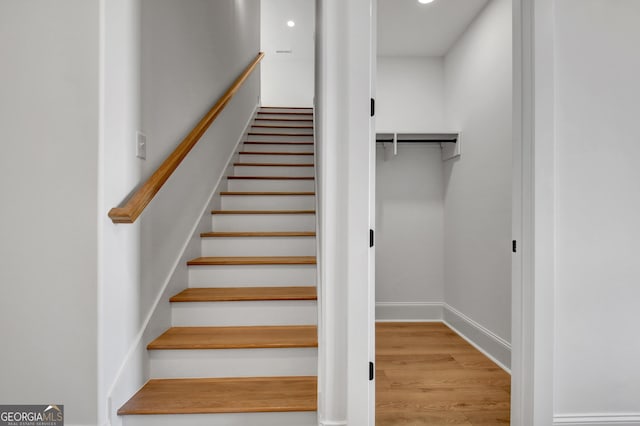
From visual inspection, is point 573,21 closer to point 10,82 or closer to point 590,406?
point 590,406

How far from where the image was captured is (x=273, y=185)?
3152 millimetres

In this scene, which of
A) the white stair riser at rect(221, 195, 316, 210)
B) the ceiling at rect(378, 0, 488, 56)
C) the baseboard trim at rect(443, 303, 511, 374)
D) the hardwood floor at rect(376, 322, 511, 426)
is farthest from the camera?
the white stair riser at rect(221, 195, 316, 210)

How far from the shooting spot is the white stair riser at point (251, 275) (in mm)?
2244

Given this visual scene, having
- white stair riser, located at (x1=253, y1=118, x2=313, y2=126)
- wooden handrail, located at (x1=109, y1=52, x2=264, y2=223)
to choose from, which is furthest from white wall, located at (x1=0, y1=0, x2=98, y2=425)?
white stair riser, located at (x1=253, y1=118, x2=313, y2=126)

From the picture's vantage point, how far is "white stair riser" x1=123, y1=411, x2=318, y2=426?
5.00 ft

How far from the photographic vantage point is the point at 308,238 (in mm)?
2508

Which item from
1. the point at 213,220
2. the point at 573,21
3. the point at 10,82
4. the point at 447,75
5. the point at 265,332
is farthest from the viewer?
the point at 447,75

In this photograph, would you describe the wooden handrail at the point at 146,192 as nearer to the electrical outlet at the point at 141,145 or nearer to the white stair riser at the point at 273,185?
the electrical outlet at the point at 141,145

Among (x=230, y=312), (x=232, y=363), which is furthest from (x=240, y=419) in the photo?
(x=230, y=312)

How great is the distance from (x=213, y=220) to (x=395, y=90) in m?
2.23

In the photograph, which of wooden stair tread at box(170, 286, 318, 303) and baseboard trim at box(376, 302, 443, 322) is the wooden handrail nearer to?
wooden stair tread at box(170, 286, 318, 303)

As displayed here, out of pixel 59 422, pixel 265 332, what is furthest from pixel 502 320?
pixel 59 422

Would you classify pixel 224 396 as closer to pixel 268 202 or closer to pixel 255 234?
pixel 255 234
